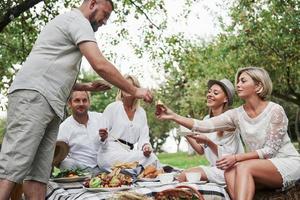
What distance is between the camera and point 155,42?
10.5m

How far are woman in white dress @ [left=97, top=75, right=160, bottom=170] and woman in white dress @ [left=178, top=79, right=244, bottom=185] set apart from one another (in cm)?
59

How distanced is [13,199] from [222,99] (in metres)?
2.38

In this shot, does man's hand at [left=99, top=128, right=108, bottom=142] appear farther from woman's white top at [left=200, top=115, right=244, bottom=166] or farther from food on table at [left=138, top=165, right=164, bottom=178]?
woman's white top at [left=200, top=115, right=244, bottom=166]

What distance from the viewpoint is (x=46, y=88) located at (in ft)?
11.5

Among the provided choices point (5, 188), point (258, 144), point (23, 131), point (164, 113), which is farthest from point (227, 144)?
point (5, 188)

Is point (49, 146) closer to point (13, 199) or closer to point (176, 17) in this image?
point (13, 199)

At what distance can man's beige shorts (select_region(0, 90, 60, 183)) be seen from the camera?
341cm

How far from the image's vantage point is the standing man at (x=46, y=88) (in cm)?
343

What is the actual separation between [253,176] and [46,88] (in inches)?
70.8

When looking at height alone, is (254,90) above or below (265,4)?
below

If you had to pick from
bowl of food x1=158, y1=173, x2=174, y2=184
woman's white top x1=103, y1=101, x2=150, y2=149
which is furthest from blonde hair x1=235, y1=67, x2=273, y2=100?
woman's white top x1=103, y1=101, x2=150, y2=149

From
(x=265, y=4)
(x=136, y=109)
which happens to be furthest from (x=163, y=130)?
(x=136, y=109)

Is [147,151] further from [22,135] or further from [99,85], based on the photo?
[22,135]

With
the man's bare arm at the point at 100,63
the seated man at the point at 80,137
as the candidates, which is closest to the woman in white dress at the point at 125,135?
the seated man at the point at 80,137
